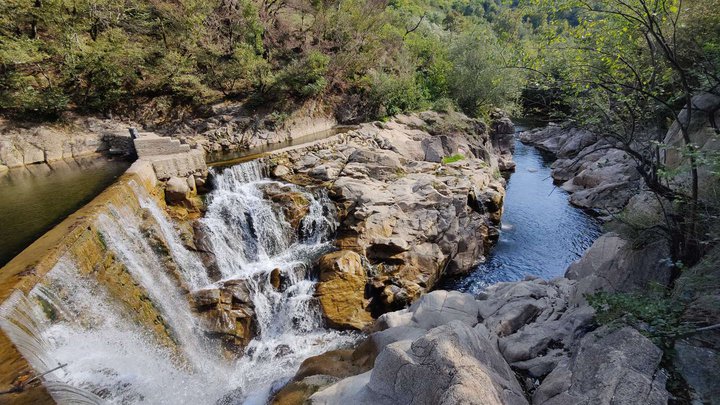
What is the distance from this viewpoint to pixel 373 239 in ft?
34.1

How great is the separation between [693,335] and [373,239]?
718 cm

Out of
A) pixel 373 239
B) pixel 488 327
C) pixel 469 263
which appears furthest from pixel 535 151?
pixel 488 327

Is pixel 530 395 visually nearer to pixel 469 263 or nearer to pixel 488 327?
pixel 488 327

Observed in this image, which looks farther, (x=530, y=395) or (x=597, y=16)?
(x=597, y=16)

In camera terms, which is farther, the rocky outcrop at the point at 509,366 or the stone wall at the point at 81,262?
the stone wall at the point at 81,262

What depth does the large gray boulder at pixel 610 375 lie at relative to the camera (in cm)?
377

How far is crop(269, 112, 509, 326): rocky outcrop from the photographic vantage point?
1027 cm

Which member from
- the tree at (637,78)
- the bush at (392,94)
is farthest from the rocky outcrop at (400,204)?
the tree at (637,78)

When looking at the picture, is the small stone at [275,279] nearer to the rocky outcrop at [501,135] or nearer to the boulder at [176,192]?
the boulder at [176,192]

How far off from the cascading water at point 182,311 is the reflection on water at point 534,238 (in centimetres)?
520

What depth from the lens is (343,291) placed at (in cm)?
916

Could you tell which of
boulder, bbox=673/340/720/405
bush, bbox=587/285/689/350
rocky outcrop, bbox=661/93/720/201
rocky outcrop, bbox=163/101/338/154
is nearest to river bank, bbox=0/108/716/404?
bush, bbox=587/285/689/350

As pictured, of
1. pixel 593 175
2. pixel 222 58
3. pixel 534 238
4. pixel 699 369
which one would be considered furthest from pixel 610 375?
pixel 222 58

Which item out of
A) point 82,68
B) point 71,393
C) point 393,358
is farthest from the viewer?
point 82,68
